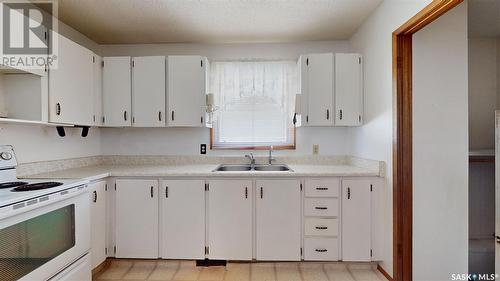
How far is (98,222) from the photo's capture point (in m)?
2.11

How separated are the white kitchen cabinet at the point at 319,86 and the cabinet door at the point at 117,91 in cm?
Answer: 188

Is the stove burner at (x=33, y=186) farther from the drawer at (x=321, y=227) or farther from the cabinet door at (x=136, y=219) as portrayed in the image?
the drawer at (x=321, y=227)

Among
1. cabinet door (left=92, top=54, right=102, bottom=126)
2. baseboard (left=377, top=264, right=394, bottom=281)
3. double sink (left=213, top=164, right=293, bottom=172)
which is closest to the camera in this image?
baseboard (left=377, top=264, right=394, bottom=281)

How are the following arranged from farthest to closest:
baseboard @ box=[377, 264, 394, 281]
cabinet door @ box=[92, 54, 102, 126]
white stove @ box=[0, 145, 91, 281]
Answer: cabinet door @ box=[92, 54, 102, 126] → baseboard @ box=[377, 264, 394, 281] → white stove @ box=[0, 145, 91, 281]

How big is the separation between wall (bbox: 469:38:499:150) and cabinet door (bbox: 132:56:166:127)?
3.54 meters

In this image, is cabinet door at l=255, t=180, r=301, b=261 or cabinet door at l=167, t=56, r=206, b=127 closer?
cabinet door at l=255, t=180, r=301, b=261

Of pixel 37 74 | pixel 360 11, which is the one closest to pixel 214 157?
pixel 37 74

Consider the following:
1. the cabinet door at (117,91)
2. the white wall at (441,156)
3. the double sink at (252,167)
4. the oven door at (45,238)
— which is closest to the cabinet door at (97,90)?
the cabinet door at (117,91)

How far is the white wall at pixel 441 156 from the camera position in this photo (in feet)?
6.23

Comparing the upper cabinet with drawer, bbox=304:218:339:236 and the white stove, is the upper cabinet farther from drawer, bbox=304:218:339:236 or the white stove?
the white stove

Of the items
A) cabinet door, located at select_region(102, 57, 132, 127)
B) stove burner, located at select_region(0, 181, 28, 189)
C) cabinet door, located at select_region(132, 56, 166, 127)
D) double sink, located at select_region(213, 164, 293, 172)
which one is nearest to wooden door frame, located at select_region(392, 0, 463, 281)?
double sink, located at select_region(213, 164, 293, 172)

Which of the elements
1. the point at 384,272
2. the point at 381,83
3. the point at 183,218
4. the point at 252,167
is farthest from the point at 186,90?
the point at 384,272

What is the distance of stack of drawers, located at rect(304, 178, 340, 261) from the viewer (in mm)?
2172

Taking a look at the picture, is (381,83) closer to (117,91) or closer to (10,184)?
(117,91)
